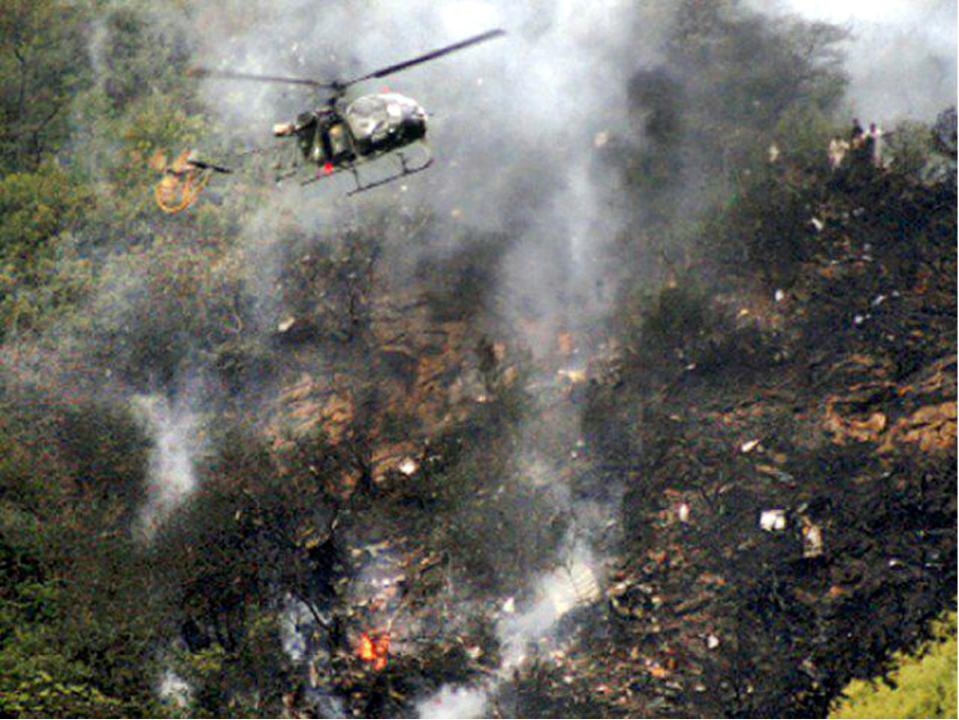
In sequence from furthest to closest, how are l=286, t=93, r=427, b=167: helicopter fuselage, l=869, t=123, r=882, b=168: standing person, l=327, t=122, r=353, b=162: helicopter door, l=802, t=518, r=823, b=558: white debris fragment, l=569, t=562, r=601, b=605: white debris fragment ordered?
l=869, t=123, r=882, b=168: standing person, l=569, t=562, r=601, b=605: white debris fragment, l=802, t=518, r=823, b=558: white debris fragment, l=327, t=122, r=353, b=162: helicopter door, l=286, t=93, r=427, b=167: helicopter fuselage

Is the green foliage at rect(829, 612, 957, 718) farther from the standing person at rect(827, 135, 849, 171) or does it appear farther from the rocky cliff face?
the standing person at rect(827, 135, 849, 171)

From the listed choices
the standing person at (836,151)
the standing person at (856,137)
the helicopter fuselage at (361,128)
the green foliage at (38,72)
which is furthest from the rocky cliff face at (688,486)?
the green foliage at (38,72)

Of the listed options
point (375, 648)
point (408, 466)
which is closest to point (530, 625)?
point (375, 648)

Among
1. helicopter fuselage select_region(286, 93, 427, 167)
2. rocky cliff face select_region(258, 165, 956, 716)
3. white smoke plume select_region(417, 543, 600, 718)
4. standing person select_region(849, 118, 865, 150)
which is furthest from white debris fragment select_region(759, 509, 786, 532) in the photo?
helicopter fuselage select_region(286, 93, 427, 167)

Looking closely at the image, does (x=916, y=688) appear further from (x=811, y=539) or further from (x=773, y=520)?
(x=773, y=520)

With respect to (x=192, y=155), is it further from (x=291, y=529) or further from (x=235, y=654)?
(x=235, y=654)
